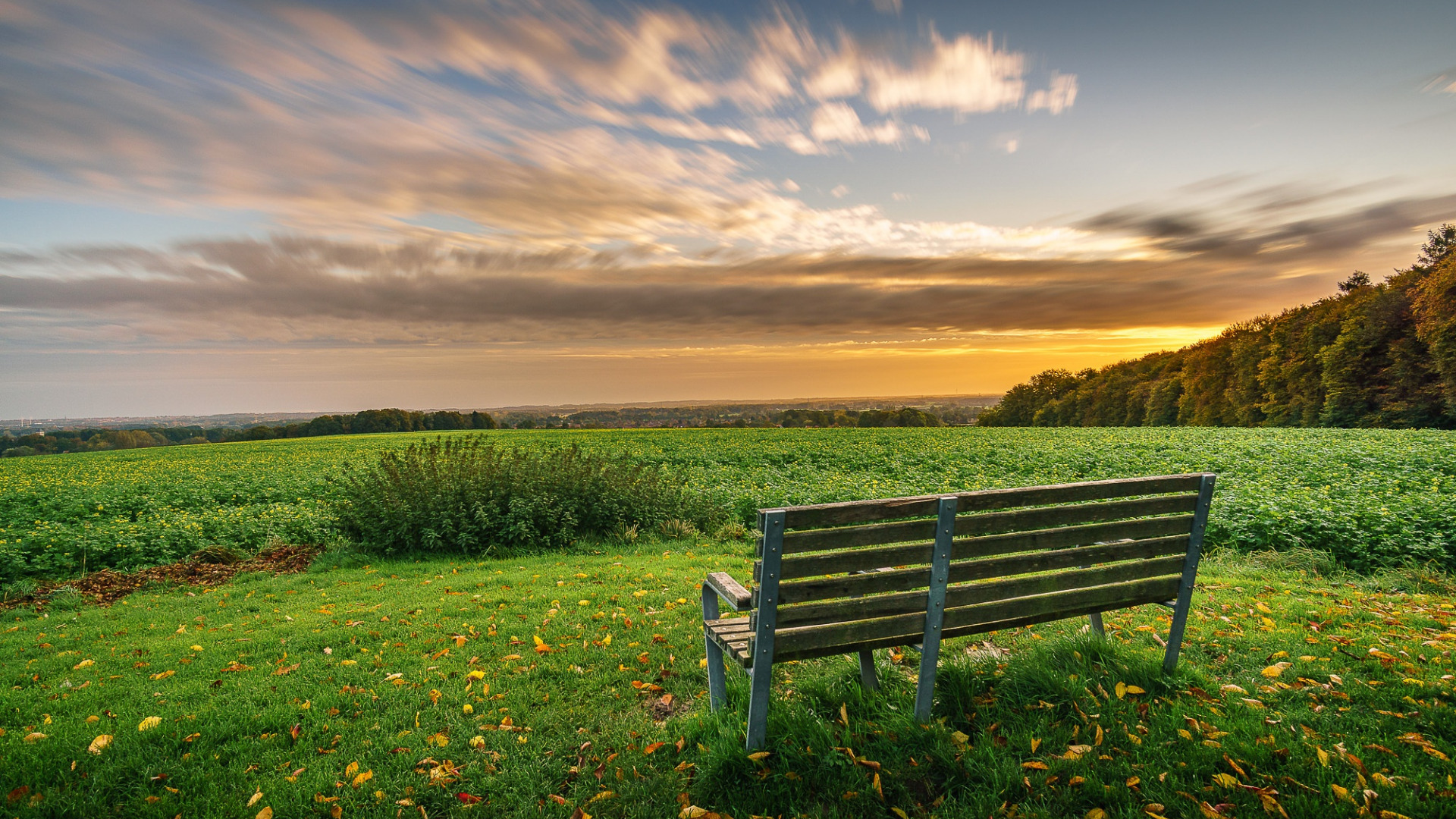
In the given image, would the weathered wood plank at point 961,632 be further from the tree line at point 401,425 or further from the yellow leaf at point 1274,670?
the tree line at point 401,425

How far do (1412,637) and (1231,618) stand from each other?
1.09m

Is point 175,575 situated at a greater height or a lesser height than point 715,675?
lesser

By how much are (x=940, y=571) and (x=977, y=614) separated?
0.48m

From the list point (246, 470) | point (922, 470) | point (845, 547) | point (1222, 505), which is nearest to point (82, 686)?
point (845, 547)

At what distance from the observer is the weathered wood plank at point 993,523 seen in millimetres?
2918

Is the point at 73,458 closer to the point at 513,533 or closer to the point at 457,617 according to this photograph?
the point at 513,533

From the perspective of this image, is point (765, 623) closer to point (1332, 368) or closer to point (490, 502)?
point (490, 502)

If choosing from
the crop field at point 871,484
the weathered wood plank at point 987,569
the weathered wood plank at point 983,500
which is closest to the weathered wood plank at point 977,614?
the weathered wood plank at point 987,569

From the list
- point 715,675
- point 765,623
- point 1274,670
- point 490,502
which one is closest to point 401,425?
point 490,502

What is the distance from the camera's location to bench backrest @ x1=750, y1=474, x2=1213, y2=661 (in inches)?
117

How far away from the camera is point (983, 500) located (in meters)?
3.29

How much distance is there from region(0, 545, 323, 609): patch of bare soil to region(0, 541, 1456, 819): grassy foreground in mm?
3123

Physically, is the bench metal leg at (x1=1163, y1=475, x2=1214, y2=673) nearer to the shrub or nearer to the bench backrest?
the bench backrest

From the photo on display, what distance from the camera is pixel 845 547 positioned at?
304 cm
